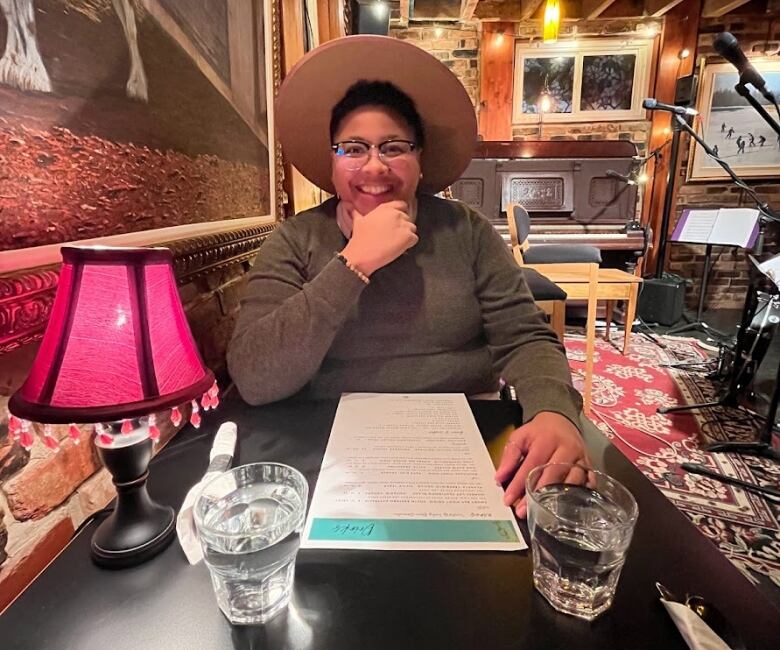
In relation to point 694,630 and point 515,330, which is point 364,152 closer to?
point 515,330

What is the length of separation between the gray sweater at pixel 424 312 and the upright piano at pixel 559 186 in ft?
9.68

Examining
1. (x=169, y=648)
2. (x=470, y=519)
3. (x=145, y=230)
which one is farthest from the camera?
(x=145, y=230)

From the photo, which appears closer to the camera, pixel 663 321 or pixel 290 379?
pixel 290 379

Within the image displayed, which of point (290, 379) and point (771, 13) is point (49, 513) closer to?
point (290, 379)

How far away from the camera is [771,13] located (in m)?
3.77

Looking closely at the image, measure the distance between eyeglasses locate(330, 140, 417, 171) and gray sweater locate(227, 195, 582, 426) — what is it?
13cm

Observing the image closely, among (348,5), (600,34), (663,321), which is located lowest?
(663,321)

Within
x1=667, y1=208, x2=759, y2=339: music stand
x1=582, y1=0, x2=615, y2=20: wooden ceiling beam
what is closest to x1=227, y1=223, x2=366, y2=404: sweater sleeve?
Result: x1=667, y1=208, x2=759, y2=339: music stand

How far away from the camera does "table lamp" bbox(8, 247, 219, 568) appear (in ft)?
1.15

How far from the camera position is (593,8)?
3.69 m

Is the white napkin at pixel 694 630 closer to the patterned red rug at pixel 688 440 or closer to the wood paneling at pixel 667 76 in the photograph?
the patterned red rug at pixel 688 440

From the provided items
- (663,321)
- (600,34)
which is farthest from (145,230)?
(600,34)

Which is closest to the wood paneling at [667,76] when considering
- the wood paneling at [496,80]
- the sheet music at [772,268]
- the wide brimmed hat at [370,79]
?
the wood paneling at [496,80]

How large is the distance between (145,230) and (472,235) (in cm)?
63
